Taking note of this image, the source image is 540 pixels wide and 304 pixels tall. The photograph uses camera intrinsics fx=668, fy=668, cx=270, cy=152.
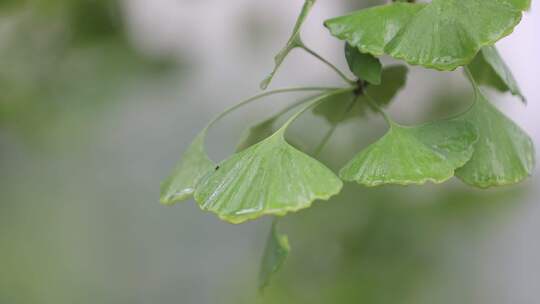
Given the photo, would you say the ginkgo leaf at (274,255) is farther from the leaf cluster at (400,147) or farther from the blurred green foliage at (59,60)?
the blurred green foliage at (59,60)

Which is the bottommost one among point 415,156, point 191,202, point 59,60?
point 191,202

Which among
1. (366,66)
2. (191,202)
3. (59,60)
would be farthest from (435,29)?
(191,202)

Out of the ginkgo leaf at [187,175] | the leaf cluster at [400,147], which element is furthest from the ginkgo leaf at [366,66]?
the ginkgo leaf at [187,175]

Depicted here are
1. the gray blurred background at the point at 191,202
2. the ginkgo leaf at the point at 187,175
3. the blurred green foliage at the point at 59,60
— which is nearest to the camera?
the ginkgo leaf at the point at 187,175

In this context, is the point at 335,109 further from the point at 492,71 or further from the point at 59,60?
the point at 59,60

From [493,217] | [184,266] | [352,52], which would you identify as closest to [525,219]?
[493,217]

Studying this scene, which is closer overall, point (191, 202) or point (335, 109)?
point (335, 109)

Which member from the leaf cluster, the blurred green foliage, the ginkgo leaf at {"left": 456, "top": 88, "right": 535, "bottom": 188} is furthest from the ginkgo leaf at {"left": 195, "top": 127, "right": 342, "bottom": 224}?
the blurred green foliage
